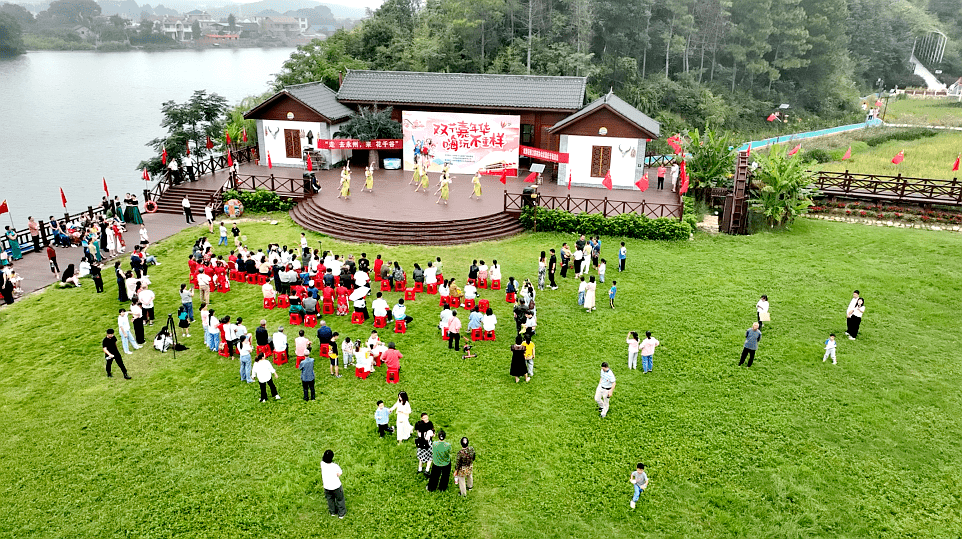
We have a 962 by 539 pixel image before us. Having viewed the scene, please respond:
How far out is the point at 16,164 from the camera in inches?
2014

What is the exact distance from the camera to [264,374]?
14016 millimetres

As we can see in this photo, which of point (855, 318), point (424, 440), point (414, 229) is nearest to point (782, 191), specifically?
point (855, 318)

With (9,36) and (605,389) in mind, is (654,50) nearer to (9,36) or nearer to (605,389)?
(605,389)

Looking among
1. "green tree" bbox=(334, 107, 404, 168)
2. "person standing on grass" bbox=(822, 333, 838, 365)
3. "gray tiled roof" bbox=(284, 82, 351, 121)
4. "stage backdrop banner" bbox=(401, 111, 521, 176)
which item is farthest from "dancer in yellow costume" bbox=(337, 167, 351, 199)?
"person standing on grass" bbox=(822, 333, 838, 365)

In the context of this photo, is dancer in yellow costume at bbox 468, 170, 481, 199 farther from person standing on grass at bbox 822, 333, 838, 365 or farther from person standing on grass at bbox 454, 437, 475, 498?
person standing on grass at bbox 454, 437, 475, 498

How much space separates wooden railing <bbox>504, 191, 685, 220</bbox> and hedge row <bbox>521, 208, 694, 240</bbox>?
0.41m

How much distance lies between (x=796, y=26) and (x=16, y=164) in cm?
6513

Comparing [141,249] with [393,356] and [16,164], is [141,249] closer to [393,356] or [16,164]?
[393,356]

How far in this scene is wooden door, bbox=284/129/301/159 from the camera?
106 ft

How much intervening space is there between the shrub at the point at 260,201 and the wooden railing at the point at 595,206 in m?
9.68

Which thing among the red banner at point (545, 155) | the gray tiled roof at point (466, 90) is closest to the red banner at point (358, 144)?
the gray tiled roof at point (466, 90)

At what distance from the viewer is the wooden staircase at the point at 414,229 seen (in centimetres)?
2444

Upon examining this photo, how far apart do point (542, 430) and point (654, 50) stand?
5284 centimetres

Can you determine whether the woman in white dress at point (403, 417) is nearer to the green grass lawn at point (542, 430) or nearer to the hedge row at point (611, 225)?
the green grass lawn at point (542, 430)
